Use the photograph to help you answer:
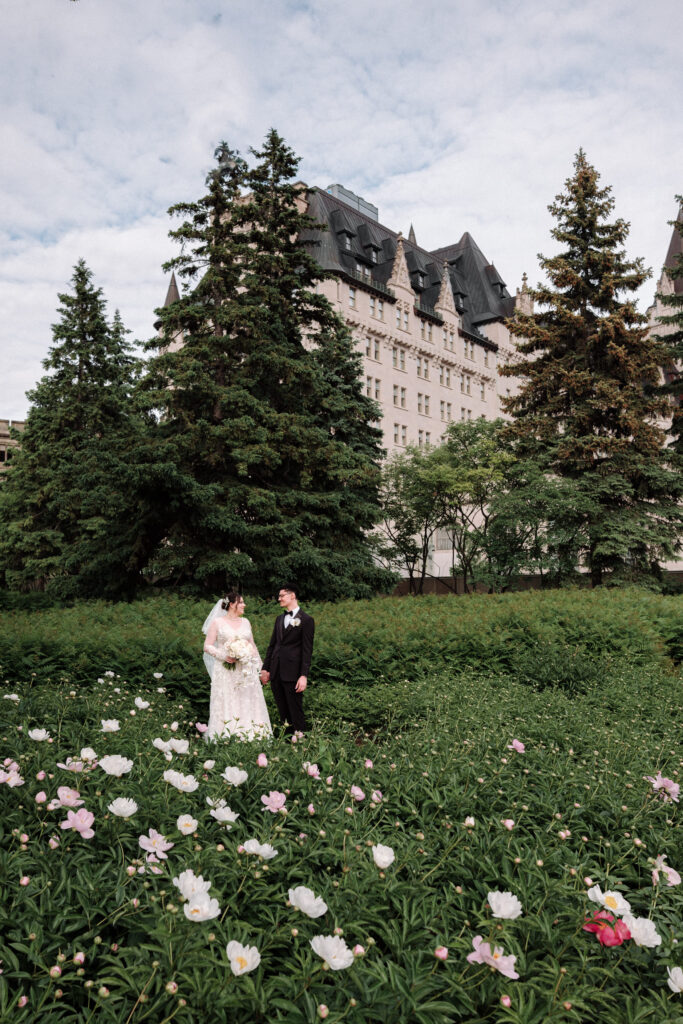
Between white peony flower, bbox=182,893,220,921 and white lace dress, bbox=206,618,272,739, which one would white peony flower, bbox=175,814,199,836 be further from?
white lace dress, bbox=206,618,272,739

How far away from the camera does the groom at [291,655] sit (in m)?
7.61

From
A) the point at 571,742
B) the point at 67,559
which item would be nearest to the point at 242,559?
the point at 67,559

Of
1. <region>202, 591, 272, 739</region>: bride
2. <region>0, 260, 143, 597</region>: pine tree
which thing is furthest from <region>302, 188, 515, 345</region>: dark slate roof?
<region>202, 591, 272, 739</region>: bride

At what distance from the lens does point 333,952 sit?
1914mm

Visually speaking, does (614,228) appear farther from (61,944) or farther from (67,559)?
(61,944)

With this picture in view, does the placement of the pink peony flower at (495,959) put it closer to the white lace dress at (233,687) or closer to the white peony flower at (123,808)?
the white peony flower at (123,808)

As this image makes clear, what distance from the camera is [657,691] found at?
8.62 metres

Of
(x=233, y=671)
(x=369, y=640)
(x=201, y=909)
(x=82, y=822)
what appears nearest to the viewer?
(x=201, y=909)

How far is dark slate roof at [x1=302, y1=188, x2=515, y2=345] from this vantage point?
47.5 m

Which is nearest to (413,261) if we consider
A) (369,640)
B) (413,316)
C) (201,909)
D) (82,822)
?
(413,316)

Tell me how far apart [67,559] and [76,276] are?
20.1 meters

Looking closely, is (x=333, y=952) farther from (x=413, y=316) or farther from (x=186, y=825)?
(x=413, y=316)

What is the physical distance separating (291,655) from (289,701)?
503 mm

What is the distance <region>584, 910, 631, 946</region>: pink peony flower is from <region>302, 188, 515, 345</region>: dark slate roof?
38.3 meters
